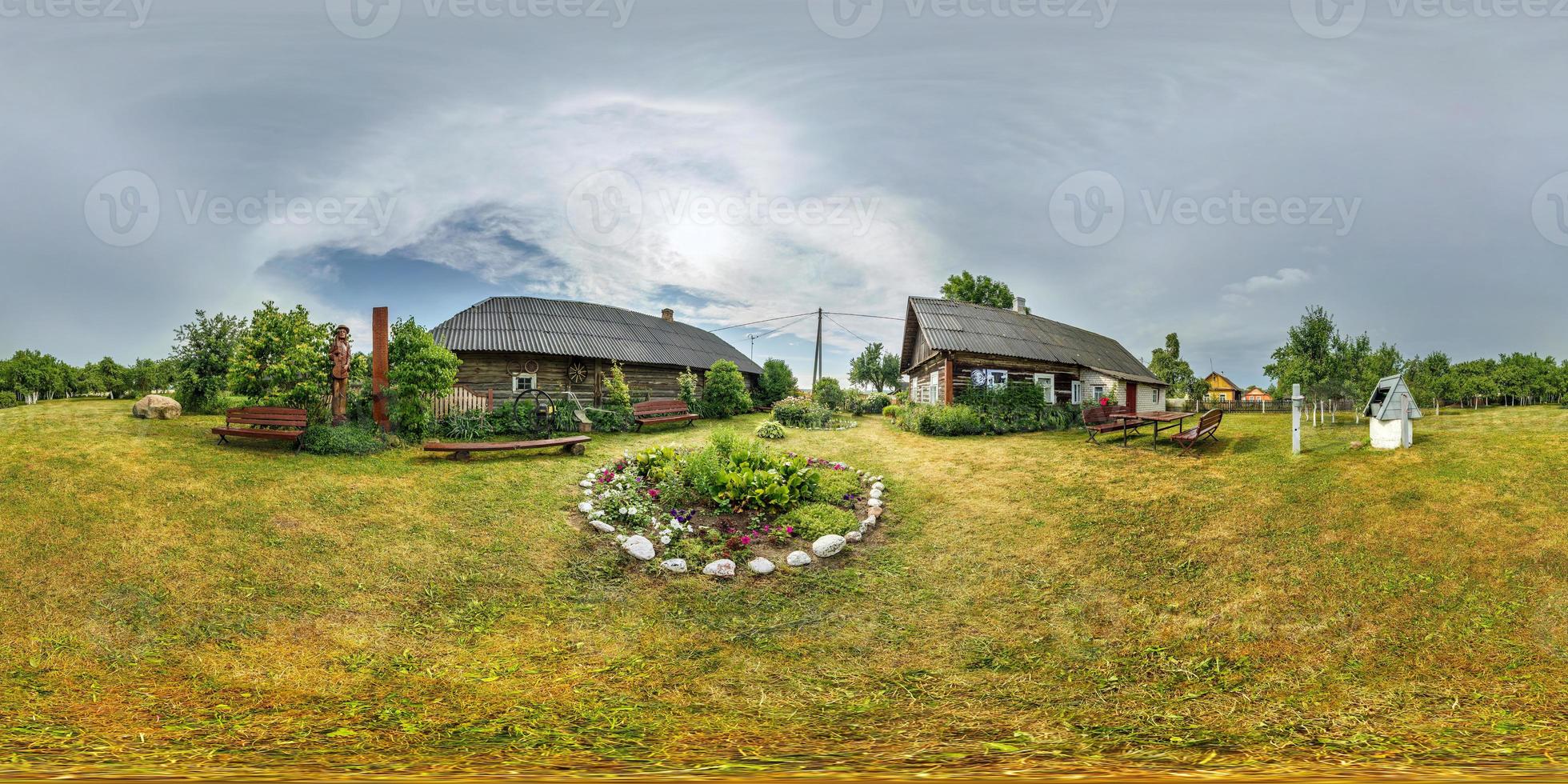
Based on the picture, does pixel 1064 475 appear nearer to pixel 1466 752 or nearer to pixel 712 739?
pixel 1466 752

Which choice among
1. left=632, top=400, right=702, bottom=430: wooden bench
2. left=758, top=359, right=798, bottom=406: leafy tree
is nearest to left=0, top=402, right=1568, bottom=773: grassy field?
left=632, top=400, right=702, bottom=430: wooden bench

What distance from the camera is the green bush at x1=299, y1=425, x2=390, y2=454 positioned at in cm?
1065

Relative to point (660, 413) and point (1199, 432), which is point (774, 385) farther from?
point (1199, 432)

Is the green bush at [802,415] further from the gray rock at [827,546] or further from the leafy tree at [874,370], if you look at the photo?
the leafy tree at [874,370]

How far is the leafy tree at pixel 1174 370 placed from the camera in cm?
4538

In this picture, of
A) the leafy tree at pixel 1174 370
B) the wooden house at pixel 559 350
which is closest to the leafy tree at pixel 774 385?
the wooden house at pixel 559 350

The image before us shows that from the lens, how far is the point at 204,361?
55.1 feet

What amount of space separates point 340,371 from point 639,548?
8929 mm

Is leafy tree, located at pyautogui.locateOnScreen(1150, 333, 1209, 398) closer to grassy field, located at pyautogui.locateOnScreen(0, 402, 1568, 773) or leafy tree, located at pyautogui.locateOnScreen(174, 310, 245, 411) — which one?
grassy field, located at pyautogui.locateOnScreen(0, 402, 1568, 773)

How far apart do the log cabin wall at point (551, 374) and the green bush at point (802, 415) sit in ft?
19.9

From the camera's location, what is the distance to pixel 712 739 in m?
2.84

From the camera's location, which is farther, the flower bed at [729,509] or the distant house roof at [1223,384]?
the distant house roof at [1223,384]

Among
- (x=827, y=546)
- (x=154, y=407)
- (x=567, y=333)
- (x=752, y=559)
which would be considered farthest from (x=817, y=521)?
(x=567, y=333)

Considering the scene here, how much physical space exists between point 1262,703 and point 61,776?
5.38 metres
